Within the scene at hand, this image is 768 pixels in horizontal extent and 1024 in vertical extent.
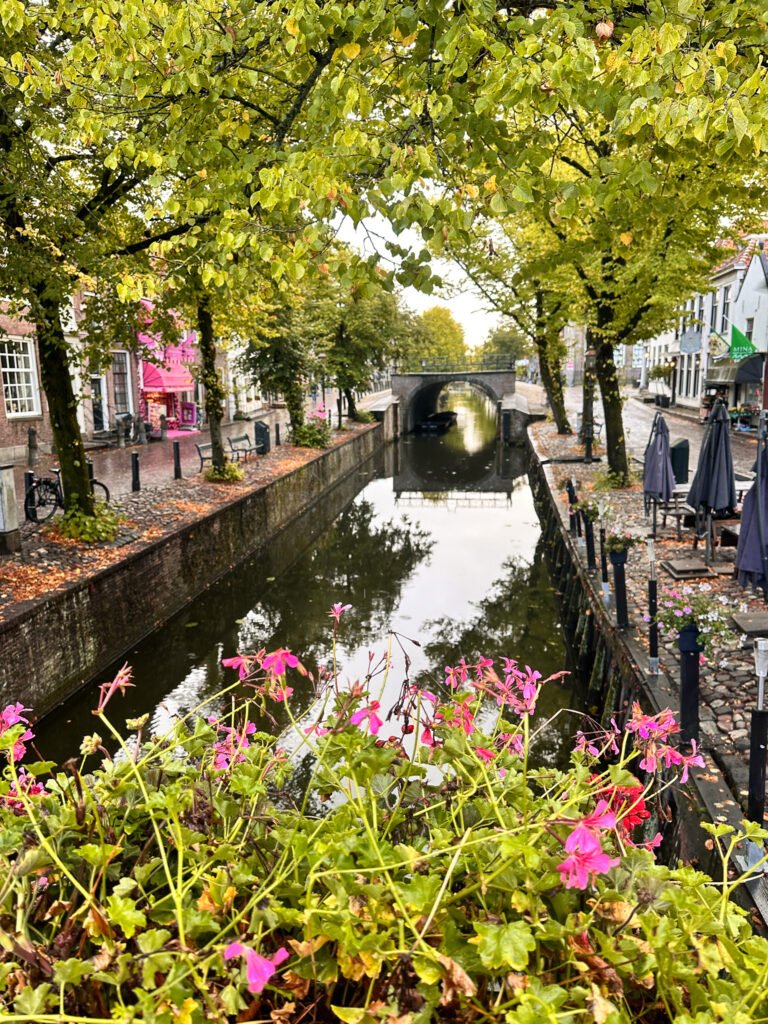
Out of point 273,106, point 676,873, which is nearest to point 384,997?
point 676,873

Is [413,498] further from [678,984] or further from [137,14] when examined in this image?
[678,984]

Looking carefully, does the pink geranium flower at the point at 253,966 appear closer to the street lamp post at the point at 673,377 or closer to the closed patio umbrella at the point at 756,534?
the closed patio umbrella at the point at 756,534

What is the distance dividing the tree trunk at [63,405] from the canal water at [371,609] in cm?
261

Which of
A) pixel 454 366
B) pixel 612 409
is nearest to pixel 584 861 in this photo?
pixel 612 409

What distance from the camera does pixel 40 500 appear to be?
13.0 meters

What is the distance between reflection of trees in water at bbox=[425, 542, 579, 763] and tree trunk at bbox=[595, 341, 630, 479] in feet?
13.4

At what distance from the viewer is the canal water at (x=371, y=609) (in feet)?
31.9

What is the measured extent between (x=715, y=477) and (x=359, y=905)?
401 inches

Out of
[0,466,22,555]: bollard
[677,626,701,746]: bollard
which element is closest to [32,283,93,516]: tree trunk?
[0,466,22,555]: bollard

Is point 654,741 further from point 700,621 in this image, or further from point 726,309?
point 726,309

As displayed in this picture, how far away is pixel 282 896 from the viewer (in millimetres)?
1513

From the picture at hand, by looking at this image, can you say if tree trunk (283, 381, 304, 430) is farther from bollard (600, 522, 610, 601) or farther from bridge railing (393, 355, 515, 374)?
bridge railing (393, 355, 515, 374)

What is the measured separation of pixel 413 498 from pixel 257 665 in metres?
23.6

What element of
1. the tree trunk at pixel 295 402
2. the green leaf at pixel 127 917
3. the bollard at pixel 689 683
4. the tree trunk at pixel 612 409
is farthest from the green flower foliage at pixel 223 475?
the green leaf at pixel 127 917
